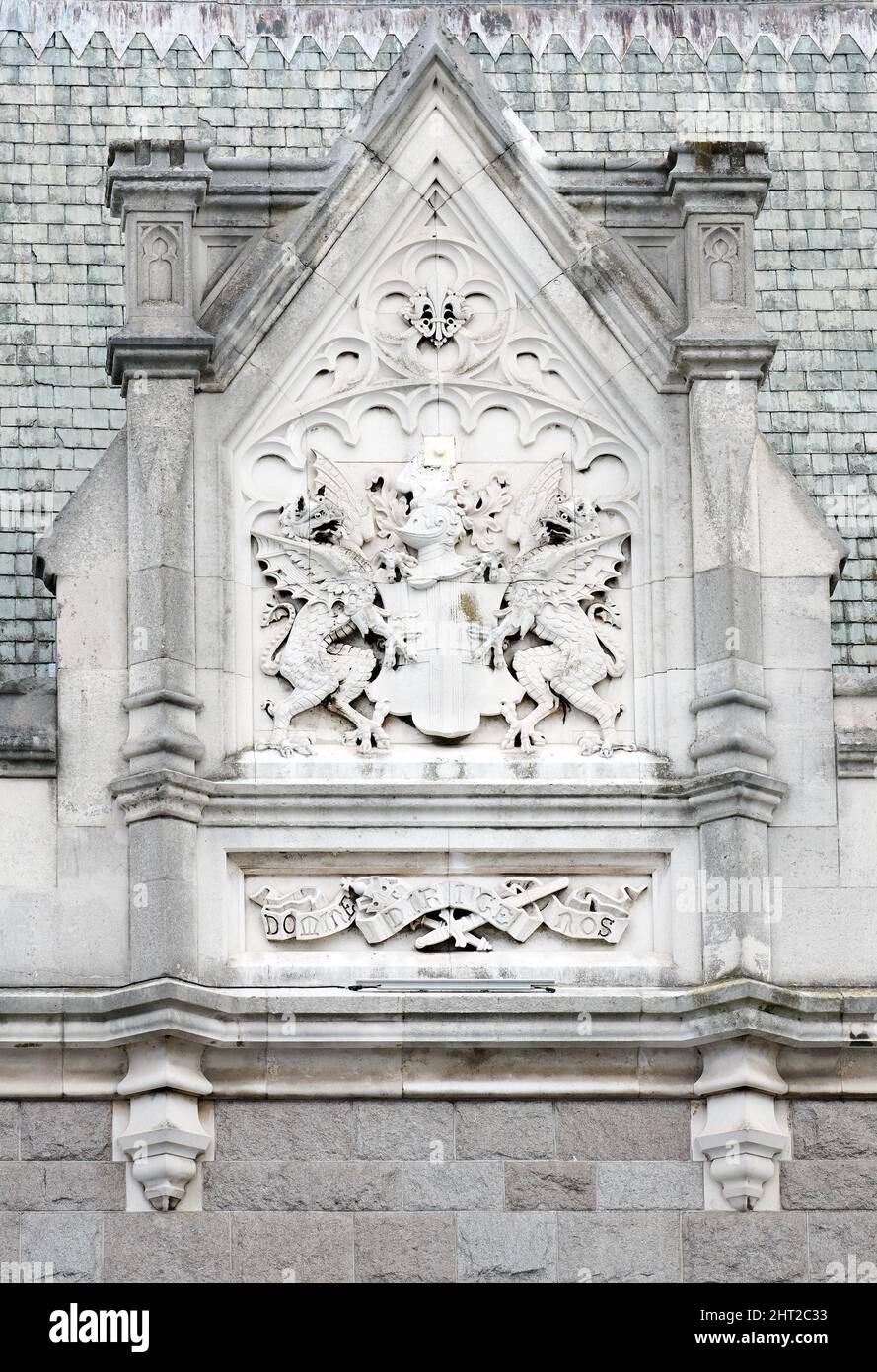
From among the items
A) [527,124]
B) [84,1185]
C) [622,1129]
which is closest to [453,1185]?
[622,1129]

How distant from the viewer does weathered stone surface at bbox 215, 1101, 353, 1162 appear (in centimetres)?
1961

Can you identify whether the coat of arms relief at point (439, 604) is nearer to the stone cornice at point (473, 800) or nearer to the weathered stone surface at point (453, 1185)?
the stone cornice at point (473, 800)

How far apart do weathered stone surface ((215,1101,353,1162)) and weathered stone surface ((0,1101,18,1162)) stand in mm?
910

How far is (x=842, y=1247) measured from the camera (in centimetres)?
1962

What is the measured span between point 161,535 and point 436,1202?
3.40 m

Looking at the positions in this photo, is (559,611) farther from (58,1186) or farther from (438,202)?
(58,1186)

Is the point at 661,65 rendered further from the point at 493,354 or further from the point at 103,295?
the point at 493,354

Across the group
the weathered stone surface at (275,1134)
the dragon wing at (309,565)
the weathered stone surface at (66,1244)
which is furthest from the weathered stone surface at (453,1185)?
the dragon wing at (309,565)

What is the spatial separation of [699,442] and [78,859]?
3.59m

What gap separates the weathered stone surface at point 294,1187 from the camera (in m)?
19.5

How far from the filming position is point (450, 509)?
2070 centimetres

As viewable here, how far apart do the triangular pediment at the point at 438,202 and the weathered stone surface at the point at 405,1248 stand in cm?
417

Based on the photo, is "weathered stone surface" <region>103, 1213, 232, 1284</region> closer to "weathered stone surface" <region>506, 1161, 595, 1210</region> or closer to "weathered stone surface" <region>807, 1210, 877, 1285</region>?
"weathered stone surface" <region>506, 1161, 595, 1210</region>

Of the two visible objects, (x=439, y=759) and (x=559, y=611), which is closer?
(x=439, y=759)
